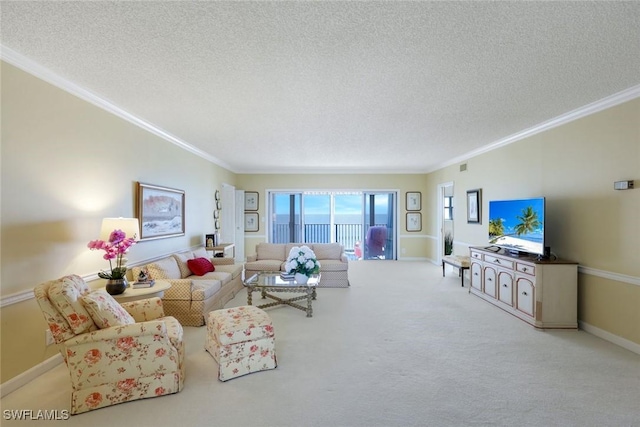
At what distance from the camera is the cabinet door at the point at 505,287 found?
160 inches

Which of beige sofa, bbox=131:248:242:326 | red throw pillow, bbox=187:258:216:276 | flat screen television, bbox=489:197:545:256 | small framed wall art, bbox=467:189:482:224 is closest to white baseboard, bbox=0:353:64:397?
beige sofa, bbox=131:248:242:326

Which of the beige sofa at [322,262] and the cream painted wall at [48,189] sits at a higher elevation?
the cream painted wall at [48,189]

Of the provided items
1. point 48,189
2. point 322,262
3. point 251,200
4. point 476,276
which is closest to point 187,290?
point 48,189

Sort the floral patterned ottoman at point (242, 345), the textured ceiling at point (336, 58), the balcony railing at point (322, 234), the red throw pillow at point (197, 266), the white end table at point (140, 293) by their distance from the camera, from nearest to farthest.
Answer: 1. the textured ceiling at point (336, 58)
2. the floral patterned ottoman at point (242, 345)
3. the white end table at point (140, 293)
4. the red throw pillow at point (197, 266)
5. the balcony railing at point (322, 234)

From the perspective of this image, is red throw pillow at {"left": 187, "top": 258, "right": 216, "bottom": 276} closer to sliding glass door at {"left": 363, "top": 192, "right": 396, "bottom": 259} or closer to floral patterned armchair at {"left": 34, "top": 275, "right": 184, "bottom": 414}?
floral patterned armchair at {"left": 34, "top": 275, "right": 184, "bottom": 414}

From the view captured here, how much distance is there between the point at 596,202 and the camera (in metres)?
3.40

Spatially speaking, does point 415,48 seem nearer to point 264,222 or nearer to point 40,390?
point 40,390

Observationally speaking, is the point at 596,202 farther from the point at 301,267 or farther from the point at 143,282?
the point at 143,282

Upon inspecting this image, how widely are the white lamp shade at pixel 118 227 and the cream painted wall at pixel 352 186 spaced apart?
5.47 m

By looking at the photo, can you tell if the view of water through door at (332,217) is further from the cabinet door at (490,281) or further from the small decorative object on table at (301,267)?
the small decorative object on table at (301,267)

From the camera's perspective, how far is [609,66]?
8.18 ft

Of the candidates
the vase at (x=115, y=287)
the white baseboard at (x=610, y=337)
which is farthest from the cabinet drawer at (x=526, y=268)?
the vase at (x=115, y=287)

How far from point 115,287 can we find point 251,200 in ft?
19.0

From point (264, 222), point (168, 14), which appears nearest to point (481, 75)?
point (168, 14)
